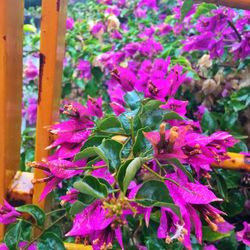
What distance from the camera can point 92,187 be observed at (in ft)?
1.32

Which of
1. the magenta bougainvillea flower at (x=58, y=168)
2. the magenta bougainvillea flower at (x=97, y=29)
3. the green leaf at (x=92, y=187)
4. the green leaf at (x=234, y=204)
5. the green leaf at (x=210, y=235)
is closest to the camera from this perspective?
the green leaf at (x=92, y=187)

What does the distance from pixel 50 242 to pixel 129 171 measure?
20 cm

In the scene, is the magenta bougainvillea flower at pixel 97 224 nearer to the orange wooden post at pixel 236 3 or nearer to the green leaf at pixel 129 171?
the green leaf at pixel 129 171

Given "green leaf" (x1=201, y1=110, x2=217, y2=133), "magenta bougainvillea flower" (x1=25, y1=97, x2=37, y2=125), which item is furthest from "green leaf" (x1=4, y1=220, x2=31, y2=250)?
"magenta bougainvillea flower" (x1=25, y1=97, x2=37, y2=125)

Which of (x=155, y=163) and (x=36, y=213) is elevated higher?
(x=155, y=163)

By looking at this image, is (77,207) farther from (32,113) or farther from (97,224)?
(32,113)

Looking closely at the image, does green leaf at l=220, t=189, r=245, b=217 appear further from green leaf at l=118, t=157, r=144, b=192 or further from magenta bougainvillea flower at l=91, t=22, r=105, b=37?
magenta bougainvillea flower at l=91, t=22, r=105, b=37

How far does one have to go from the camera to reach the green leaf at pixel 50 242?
1.74 ft

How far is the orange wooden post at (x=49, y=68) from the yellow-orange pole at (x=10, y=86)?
0.04 meters

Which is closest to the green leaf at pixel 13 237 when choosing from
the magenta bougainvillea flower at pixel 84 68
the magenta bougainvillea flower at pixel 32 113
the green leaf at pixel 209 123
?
the green leaf at pixel 209 123

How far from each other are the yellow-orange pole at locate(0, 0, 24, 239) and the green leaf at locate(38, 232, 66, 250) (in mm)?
188

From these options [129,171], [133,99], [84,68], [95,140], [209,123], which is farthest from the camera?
[84,68]

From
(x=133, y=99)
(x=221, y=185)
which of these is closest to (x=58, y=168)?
(x=133, y=99)

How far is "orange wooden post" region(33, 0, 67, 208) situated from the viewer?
670 millimetres
